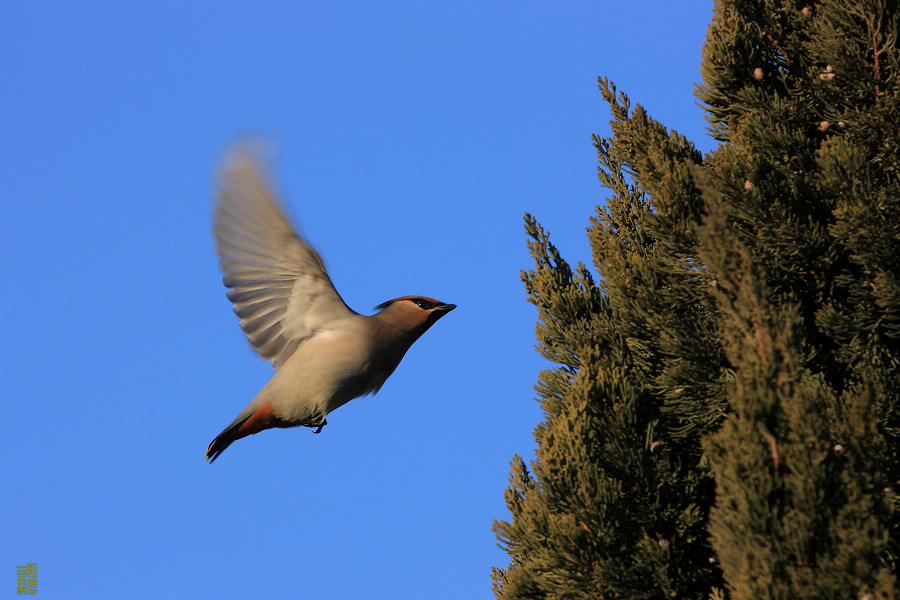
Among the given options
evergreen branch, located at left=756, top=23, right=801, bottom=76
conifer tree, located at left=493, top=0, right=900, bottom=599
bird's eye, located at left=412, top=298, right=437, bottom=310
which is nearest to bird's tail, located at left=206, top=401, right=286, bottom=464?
bird's eye, located at left=412, top=298, right=437, bottom=310

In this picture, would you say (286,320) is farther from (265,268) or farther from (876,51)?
(876,51)

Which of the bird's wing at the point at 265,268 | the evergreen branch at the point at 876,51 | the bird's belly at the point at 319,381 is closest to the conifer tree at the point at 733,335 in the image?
the evergreen branch at the point at 876,51

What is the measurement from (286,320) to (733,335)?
3.44 m

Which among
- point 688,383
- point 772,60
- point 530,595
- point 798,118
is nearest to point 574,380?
point 688,383

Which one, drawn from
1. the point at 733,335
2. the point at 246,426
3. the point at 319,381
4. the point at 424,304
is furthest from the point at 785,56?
the point at 246,426

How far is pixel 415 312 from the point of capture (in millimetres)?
6055

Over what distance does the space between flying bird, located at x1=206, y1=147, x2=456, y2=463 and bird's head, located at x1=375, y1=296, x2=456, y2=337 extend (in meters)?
0.03

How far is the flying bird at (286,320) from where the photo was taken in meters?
5.50

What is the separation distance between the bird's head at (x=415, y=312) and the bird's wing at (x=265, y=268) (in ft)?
1.35

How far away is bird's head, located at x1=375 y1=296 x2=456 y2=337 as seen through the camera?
598 cm

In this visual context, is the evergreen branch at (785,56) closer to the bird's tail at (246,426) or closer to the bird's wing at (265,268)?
the bird's wing at (265,268)

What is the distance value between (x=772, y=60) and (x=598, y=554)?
287cm

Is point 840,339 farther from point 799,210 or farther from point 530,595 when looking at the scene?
point 530,595

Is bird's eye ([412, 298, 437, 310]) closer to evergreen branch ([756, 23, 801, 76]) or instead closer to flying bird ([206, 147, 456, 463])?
flying bird ([206, 147, 456, 463])
